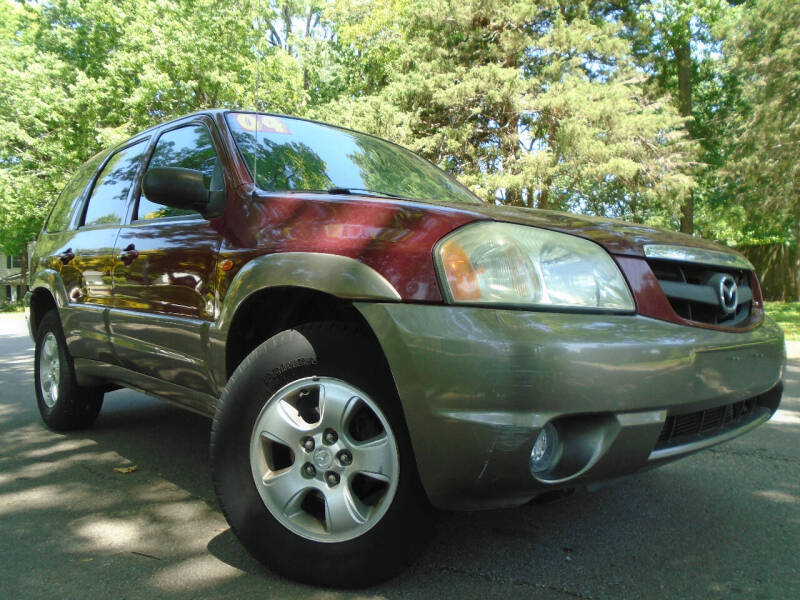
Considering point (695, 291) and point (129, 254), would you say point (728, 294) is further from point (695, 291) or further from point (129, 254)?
point (129, 254)

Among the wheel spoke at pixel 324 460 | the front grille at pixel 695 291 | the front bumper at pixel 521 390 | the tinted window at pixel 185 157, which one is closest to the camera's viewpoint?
the front bumper at pixel 521 390

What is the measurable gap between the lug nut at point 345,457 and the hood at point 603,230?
0.85m

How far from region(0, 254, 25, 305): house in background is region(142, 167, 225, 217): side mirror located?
109ft

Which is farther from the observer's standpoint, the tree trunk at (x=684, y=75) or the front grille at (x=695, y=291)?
the tree trunk at (x=684, y=75)

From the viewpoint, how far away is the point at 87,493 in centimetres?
298

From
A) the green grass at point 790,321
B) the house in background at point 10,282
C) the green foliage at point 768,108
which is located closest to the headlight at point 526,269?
the green grass at point 790,321

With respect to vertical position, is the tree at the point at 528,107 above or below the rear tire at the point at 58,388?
above

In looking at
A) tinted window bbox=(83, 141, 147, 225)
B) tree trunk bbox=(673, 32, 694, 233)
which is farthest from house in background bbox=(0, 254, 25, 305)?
tinted window bbox=(83, 141, 147, 225)

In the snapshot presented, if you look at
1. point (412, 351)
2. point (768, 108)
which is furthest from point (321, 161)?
point (768, 108)

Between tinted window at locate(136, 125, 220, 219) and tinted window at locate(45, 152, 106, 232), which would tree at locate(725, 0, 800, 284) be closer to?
tinted window at locate(45, 152, 106, 232)

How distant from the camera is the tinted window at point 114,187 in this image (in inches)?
140

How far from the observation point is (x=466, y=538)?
2.44m

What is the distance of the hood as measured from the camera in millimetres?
2068

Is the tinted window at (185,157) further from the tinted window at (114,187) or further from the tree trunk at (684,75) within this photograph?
the tree trunk at (684,75)
